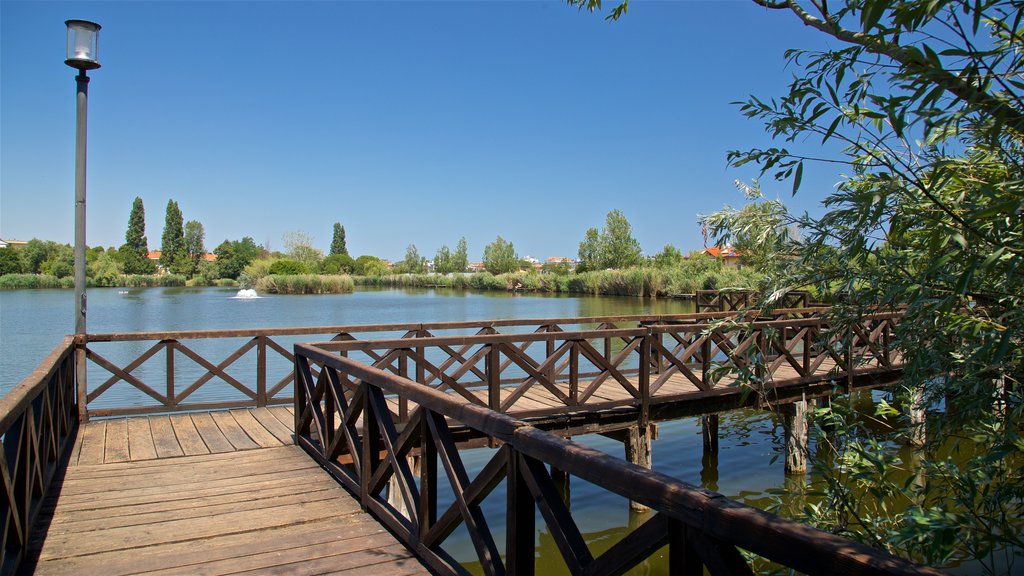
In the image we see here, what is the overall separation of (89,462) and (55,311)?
32.5 meters

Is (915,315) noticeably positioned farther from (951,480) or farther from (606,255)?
(606,255)

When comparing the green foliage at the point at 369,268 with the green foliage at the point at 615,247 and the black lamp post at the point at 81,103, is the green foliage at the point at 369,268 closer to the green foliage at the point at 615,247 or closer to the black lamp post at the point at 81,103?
the green foliage at the point at 615,247

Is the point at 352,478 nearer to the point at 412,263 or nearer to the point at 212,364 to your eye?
the point at 212,364

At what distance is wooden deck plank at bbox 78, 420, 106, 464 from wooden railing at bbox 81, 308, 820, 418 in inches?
12.5

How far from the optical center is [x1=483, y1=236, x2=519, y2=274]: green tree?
9838 cm

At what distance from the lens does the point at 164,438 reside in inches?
262

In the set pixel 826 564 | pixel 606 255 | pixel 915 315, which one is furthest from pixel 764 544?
pixel 606 255

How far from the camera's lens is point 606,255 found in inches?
2849

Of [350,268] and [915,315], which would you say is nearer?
[915,315]

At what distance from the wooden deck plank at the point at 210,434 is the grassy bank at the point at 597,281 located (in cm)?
2315

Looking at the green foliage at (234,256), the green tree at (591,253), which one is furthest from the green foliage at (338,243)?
the green tree at (591,253)

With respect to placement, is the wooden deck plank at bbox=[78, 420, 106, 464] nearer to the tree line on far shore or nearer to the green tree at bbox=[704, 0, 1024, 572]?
the green tree at bbox=[704, 0, 1024, 572]

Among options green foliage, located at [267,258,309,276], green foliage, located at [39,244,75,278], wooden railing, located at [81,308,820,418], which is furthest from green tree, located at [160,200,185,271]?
wooden railing, located at [81,308,820,418]

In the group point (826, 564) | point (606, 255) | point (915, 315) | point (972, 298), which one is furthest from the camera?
point (606, 255)
